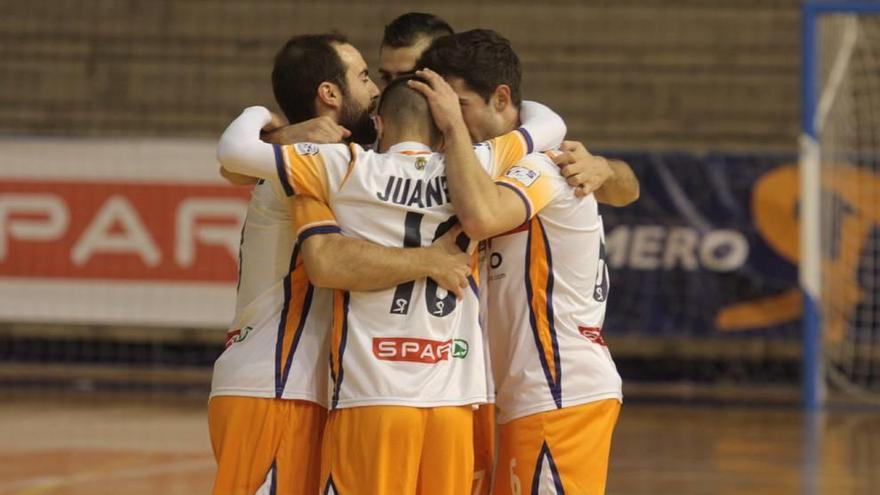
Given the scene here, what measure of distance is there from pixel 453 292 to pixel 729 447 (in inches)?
216

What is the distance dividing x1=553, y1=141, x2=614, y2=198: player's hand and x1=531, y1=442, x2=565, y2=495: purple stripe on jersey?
0.65m

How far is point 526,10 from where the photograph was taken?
1272 centimetres

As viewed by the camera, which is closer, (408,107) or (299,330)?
(408,107)

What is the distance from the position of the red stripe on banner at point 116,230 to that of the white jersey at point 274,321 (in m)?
7.25

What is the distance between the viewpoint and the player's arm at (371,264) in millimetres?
3301

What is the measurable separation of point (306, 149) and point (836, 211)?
7.93m

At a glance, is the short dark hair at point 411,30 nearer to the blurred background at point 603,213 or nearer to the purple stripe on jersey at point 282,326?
the purple stripe on jersey at point 282,326

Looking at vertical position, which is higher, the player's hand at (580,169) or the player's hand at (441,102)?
the player's hand at (441,102)

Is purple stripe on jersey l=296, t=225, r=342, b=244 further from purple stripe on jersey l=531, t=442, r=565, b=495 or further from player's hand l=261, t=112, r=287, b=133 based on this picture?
purple stripe on jersey l=531, t=442, r=565, b=495

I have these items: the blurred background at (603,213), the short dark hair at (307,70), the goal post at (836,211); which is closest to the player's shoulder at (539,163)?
the short dark hair at (307,70)

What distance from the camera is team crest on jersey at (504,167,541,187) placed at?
3.47 m

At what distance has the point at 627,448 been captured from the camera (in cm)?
839

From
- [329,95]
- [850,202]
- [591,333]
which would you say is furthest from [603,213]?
[329,95]

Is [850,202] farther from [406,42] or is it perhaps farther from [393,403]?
[393,403]
